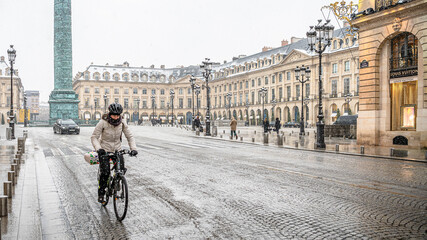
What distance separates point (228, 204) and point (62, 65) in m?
48.8

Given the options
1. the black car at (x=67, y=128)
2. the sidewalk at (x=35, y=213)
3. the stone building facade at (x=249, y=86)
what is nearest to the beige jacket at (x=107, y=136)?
the sidewalk at (x=35, y=213)

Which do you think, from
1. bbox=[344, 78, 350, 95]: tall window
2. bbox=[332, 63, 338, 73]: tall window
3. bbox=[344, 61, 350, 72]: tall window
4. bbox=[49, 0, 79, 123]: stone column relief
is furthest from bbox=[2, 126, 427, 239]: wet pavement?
bbox=[332, 63, 338, 73]: tall window

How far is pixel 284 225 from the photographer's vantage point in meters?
5.52

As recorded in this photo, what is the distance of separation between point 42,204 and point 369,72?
18912 millimetres

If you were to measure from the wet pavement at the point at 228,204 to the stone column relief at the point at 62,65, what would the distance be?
42.3 m

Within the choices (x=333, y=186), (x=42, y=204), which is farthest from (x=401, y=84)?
(x=42, y=204)

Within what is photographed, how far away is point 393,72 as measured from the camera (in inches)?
778

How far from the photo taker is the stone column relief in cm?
4872

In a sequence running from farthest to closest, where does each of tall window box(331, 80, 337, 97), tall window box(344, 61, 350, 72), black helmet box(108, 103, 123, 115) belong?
tall window box(331, 80, 337, 97) → tall window box(344, 61, 350, 72) → black helmet box(108, 103, 123, 115)

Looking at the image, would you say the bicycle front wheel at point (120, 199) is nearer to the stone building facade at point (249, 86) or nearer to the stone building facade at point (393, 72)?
the stone building facade at point (393, 72)

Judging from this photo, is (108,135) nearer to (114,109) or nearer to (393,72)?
(114,109)

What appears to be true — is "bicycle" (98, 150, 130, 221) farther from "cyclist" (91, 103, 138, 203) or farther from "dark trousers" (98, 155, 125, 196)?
"cyclist" (91, 103, 138, 203)

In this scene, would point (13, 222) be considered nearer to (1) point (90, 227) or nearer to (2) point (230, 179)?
(1) point (90, 227)

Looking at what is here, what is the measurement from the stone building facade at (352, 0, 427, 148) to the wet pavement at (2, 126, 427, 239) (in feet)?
28.5
